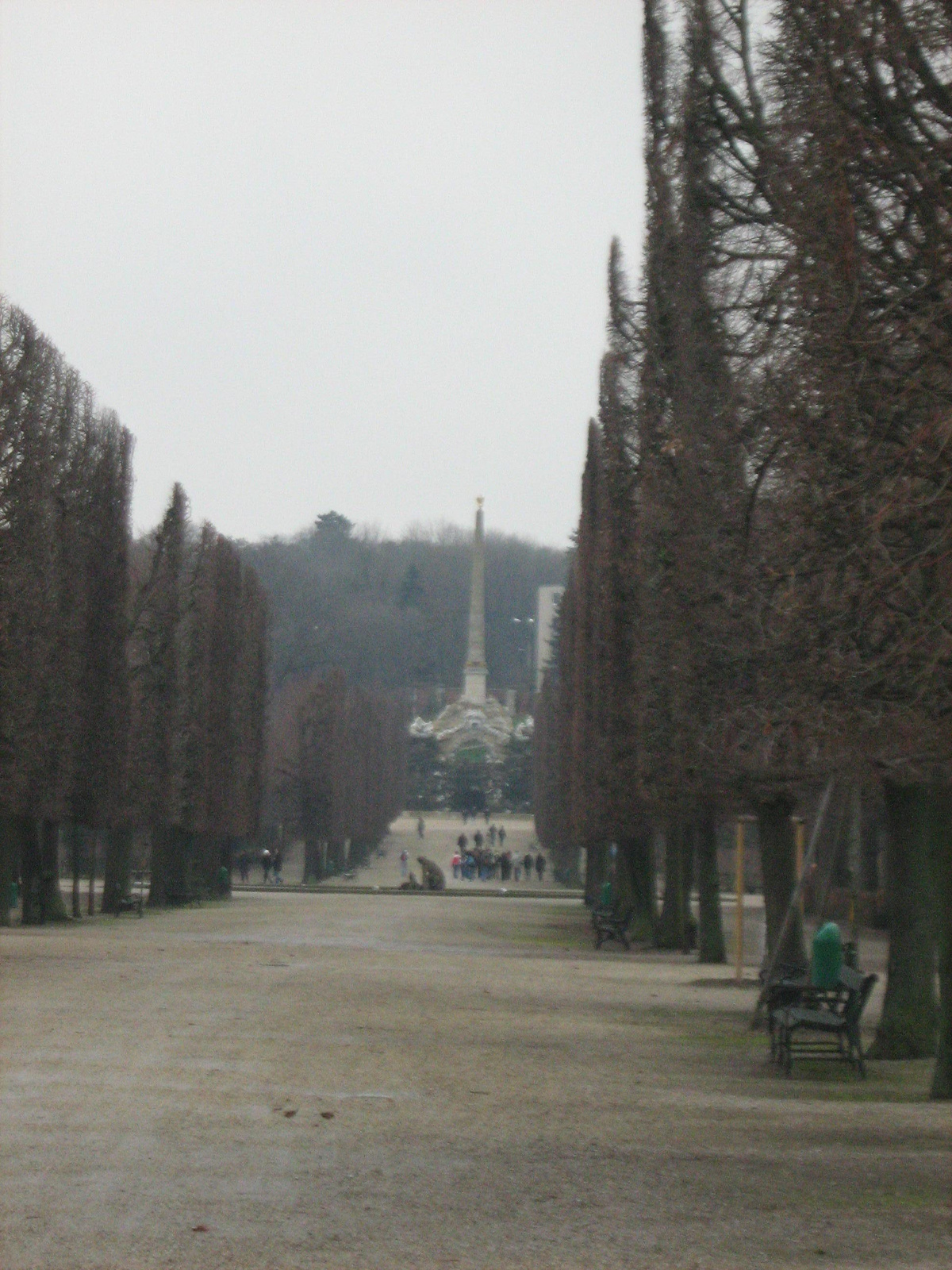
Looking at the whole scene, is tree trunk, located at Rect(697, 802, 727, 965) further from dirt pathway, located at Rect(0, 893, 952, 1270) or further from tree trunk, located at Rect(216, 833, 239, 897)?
tree trunk, located at Rect(216, 833, 239, 897)

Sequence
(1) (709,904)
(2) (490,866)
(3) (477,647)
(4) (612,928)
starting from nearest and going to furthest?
(1) (709,904) < (4) (612,928) < (2) (490,866) < (3) (477,647)

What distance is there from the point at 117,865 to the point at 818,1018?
89.4 feet

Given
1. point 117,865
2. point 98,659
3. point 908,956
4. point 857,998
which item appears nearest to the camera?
point 857,998

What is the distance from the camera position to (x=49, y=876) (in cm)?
3444

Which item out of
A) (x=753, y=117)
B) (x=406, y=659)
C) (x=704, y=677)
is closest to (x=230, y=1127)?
(x=704, y=677)

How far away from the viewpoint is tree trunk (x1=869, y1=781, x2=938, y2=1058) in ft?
50.4

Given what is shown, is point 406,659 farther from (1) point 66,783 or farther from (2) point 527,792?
(1) point 66,783

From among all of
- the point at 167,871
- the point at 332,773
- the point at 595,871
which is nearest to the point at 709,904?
the point at 167,871

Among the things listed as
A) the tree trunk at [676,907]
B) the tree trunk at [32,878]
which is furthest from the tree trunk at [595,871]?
the tree trunk at [32,878]

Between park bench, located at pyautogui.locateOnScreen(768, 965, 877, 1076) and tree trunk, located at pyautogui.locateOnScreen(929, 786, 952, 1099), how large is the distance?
1.13 metres

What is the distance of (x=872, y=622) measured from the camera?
11195 millimetres

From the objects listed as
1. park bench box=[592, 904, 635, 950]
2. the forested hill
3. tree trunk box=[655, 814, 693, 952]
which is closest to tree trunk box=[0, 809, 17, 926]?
park bench box=[592, 904, 635, 950]

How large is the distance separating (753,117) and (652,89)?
4.15 meters

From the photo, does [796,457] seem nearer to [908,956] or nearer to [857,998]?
[857,998]
